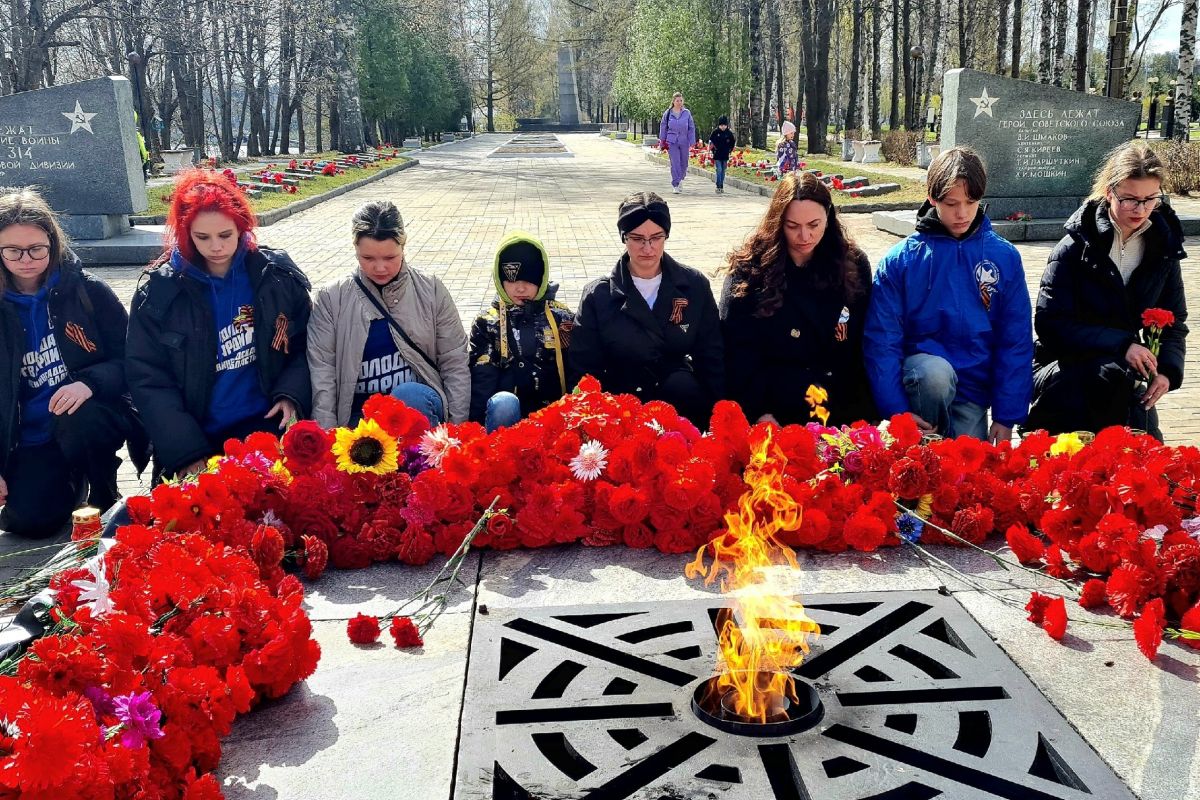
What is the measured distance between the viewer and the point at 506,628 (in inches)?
112

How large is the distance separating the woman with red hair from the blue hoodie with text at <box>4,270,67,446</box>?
45 centimetres

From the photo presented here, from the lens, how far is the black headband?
4.28 metres

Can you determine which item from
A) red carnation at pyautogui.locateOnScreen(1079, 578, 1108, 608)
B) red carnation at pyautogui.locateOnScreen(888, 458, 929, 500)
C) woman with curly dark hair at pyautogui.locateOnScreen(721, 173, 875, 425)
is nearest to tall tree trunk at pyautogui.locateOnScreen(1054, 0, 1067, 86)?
woman with curly dark hair at pyautogui.locateOnScreen(721, 173, 875, 425)

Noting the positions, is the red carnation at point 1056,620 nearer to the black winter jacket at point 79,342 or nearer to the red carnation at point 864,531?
the red carnation at point 864,531

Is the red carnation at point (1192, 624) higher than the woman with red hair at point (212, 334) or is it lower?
lower

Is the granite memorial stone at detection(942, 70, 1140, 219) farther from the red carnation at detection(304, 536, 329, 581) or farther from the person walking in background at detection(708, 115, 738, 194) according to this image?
the red carnation at detection(304, 536, 329, 581)

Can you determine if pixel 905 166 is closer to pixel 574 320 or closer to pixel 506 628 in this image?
pixel 574 320

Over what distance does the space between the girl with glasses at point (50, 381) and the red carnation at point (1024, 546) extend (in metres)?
3.45

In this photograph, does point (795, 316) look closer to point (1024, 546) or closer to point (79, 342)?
point (1024, 546)

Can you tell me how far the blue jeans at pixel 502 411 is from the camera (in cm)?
427

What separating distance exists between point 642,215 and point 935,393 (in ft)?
4.55

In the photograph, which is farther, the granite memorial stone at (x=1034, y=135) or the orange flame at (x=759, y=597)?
the granite memorial stone at (x=1034, y=135)

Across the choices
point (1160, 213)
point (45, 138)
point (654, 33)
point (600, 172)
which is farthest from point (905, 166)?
point (1160, 213)

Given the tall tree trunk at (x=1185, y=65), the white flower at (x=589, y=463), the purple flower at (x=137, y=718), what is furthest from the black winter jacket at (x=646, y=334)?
the tall tree trunk at (x=1185, y=65)
